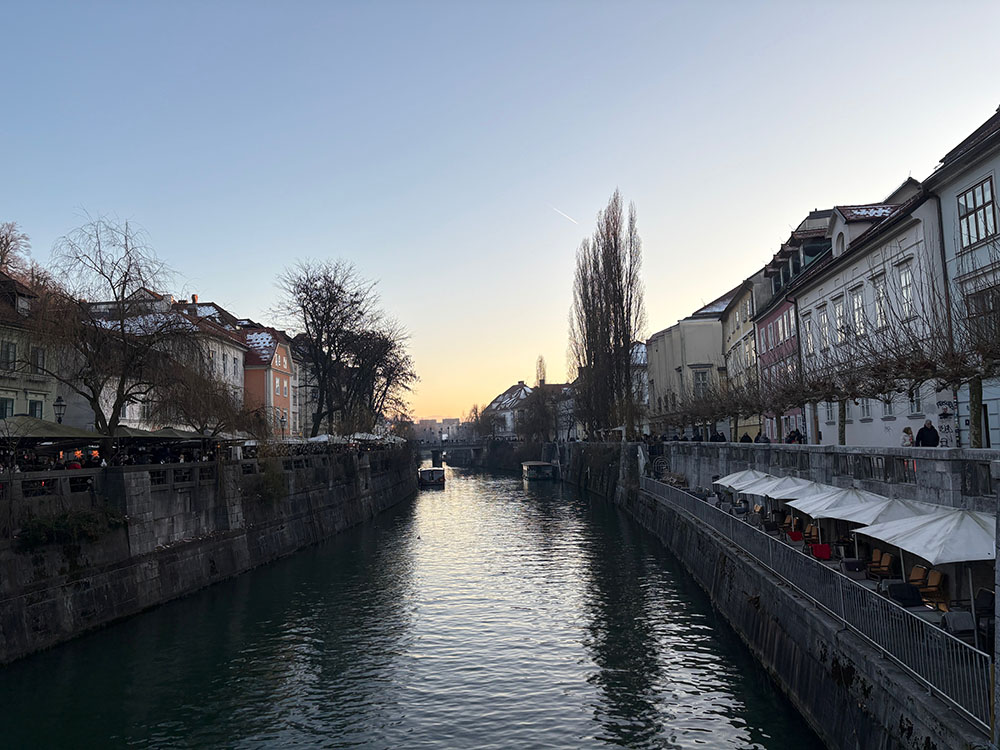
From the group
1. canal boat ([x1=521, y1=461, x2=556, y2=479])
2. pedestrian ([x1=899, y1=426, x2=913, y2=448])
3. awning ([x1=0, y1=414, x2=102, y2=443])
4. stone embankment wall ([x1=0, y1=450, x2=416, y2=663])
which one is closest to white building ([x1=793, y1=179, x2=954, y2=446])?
pedestrian ([x1=899, y1=426, x2=913, y2=448])

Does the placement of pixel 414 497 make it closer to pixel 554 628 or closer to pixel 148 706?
pixel 554 628

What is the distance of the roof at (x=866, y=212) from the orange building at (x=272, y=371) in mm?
40197

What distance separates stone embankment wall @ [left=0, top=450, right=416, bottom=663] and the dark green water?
69cm

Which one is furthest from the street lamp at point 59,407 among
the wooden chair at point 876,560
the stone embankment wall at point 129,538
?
the wooden chair at point 876,560

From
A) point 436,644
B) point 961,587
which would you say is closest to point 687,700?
point 961,587

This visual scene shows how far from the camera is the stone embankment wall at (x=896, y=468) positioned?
466 inches

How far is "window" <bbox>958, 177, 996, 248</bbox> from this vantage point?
20.6 metres

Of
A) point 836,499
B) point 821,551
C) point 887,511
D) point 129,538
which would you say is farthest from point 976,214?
point 129,538

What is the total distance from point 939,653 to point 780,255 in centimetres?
3695

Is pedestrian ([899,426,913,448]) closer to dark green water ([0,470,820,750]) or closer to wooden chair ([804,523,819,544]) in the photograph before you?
wooden chair ([804,523,819,544])

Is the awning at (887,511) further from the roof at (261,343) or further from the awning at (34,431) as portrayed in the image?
the roof at (261,343)

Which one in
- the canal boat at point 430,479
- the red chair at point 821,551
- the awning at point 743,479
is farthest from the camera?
the canal boat at point 430,479

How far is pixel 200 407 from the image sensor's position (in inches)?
1005

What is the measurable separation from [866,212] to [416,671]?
24952 millimetres
